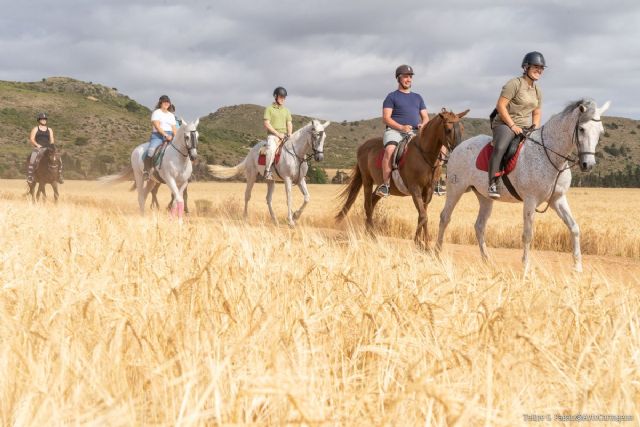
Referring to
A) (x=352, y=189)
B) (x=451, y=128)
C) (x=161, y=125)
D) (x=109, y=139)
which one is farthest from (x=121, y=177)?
(x=109, y=139)

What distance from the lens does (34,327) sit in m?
2.94

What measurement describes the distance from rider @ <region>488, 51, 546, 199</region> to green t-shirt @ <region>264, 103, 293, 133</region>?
8049mm

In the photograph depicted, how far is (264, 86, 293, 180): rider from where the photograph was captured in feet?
55.8

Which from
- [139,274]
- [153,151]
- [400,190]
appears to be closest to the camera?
[139,274]

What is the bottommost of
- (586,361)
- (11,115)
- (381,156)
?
(586,361)

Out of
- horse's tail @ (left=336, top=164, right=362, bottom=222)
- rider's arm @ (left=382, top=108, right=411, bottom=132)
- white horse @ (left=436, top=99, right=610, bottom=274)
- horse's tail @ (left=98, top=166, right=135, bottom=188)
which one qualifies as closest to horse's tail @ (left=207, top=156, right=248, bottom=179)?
horse's tail @ (left=98, top=166, right=135, bottom=188)

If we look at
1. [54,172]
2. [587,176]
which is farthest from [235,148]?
[54,172]

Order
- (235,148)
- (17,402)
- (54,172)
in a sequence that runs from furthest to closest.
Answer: (235,148)
(54,172)
(17,402)

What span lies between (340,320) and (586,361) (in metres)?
1.25

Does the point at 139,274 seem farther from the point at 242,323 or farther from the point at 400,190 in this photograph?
the point at 400,190

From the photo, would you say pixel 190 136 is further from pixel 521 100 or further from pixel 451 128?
pixel 521 100

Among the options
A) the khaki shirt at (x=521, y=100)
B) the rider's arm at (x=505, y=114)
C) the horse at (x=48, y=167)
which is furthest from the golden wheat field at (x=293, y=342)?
the horse at (x=48, y=167)

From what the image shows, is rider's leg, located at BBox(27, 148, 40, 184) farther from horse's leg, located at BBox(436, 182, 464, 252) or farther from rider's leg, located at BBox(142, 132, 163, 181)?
horse's leg, located at BBox(436, 182, 464, 252)

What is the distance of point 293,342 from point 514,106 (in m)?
8.27
